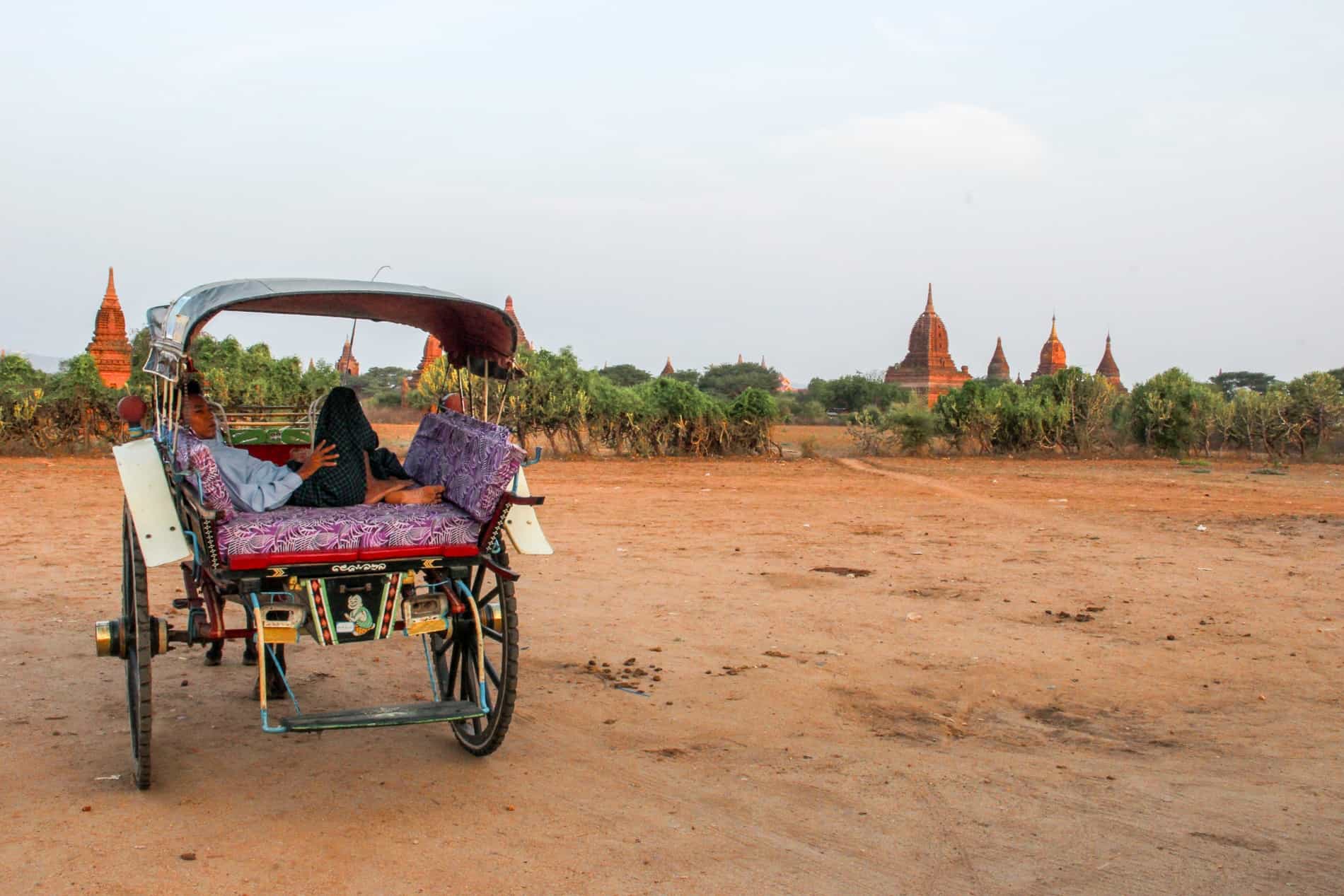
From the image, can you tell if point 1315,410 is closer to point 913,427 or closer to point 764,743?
A: point 913,427

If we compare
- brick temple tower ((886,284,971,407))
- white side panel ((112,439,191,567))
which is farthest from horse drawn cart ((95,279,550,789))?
brick temple tower ((886,284,971,407))

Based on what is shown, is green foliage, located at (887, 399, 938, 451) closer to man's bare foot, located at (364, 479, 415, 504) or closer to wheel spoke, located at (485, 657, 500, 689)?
man's bare foot, located at (364, 479, 415, 504)

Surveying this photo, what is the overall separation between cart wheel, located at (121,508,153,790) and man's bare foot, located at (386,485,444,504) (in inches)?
46.3

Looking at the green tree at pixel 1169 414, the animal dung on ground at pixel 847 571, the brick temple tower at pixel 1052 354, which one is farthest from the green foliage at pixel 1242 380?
the animal dung on ground at pixel 847 571

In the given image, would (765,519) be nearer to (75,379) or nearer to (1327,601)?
(1327,601)

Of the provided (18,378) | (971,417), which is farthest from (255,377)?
(971,417)

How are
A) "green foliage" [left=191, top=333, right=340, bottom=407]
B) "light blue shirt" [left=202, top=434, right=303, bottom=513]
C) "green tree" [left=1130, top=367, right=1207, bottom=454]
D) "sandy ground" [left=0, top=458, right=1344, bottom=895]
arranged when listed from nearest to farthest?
1. "sandy ground" [left=0, top=458, right=1344, bottom=895]
2. "light blue shirt" [left=202, top=434, right=303, bottom=513]
3. "green foliage" [left=191, top=333, right=340, bottom=407]
4. "green tree" [left=1130, top=367, right=1207, bottom=454]

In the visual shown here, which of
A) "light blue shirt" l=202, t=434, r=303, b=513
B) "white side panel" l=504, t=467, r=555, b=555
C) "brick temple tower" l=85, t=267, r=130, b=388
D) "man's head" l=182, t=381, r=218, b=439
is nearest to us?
"light blue shirt" l=202, t=434, r=303, b=513

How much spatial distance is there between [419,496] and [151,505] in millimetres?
1237

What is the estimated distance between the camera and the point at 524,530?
4.93 m

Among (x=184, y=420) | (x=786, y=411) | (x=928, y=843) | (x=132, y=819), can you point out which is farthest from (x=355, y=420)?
(x=786, y=411)

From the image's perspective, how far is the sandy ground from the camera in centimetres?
376

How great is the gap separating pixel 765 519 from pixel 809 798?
28.2ft

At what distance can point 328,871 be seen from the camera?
363 cm
